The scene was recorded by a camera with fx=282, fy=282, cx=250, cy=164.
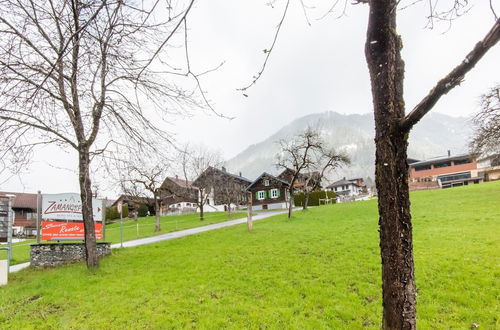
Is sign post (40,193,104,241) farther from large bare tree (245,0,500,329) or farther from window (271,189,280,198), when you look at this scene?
window (271,189,280,198)

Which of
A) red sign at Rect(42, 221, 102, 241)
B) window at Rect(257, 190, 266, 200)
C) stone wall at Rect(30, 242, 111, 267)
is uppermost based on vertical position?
window at Rect(257, 190, 266, 200)

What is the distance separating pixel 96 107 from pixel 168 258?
6097 mm

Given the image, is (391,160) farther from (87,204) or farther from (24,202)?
(24,202)

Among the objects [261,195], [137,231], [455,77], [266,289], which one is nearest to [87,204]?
[266,289]

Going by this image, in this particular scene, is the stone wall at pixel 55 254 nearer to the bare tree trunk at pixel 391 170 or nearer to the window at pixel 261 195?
the bare tree trunk at pixel 391 170

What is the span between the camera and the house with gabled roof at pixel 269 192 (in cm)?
4856

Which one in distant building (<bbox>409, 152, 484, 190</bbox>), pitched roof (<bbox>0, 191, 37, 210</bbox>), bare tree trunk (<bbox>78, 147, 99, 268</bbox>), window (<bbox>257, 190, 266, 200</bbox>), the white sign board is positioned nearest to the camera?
bare tree trunk (<bbox>78, 147, 99, 268</bbox>)

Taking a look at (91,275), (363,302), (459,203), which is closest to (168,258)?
(91,275)

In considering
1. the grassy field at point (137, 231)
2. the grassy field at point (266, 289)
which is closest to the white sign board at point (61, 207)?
the grassy field at point (266, 289)

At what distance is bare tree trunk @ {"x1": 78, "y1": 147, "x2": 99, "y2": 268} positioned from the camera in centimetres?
936

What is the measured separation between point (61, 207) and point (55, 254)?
2.24 meters

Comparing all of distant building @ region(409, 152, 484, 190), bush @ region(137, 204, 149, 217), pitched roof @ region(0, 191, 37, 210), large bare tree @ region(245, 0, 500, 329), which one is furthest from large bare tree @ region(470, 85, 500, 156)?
pitched roof @ region(0, 191, 37, 210)

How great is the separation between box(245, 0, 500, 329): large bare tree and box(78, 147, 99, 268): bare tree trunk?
29.7ft

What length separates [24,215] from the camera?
48.7 metres
